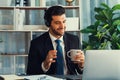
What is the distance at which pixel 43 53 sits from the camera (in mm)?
2303

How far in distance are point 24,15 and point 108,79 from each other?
2880 mm

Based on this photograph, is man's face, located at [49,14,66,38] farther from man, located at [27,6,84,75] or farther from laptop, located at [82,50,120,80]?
laptop, located at [82,50,120,80]

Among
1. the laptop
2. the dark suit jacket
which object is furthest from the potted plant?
the laptop

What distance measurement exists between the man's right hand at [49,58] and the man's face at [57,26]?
0.31m

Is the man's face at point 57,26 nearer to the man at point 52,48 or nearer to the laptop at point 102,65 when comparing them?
the man at point 52,48

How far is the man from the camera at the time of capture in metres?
2.18

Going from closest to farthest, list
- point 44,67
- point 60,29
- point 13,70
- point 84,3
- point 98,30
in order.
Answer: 1. point 44,67
2. point 60,29
3. point 98,30
4. point 13,70
5. point 84,3

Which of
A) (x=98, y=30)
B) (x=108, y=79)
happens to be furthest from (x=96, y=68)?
(x=98, y=30)

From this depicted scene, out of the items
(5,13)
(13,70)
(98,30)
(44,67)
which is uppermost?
(5,13)

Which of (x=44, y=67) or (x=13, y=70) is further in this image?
(x=13, y=70)

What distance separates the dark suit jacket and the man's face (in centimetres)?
5

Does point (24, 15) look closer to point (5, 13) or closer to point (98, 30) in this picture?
point (5, 13)

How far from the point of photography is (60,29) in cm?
240

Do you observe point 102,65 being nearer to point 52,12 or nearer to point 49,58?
point 49,58
